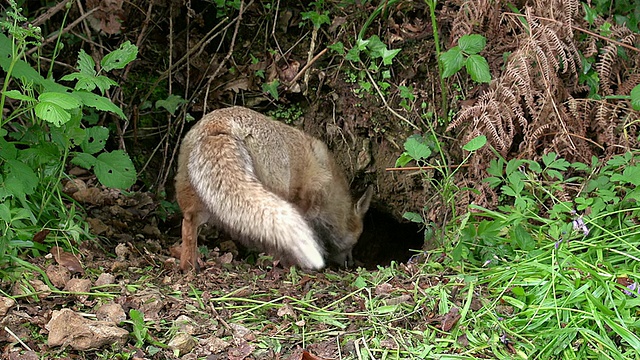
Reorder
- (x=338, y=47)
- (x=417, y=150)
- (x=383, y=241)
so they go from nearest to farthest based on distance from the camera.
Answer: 1. (x=417, y=150)
2. (x=338, y=47)
3. (x=383, y=241)

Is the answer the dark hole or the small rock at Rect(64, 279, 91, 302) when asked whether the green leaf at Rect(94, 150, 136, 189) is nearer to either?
the small rock at Rect(64, 279, 91, 302)

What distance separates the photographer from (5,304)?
3182mm

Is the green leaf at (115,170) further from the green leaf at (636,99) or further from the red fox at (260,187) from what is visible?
the green leaf at (636,99)

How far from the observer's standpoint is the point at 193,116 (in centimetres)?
600

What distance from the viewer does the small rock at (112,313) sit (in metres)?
3.23

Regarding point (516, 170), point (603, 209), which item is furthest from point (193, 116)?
point (603, 209)

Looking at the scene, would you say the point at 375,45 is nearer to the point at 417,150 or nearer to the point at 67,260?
the point at 417,150

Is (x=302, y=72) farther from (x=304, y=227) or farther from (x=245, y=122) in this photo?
(x=304, y=227)

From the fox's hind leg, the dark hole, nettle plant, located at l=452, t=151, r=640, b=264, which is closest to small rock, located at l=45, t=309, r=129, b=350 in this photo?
the fox's hind leg

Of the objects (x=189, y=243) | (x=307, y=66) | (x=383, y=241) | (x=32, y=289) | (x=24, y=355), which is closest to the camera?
(x=24, y=355)

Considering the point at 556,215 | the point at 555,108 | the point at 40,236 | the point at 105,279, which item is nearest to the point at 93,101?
the point at 40,236

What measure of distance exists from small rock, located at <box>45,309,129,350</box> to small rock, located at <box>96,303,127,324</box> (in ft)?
0.38

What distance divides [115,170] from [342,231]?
8.81 ft

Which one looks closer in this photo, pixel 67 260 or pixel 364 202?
pixel 67 260
